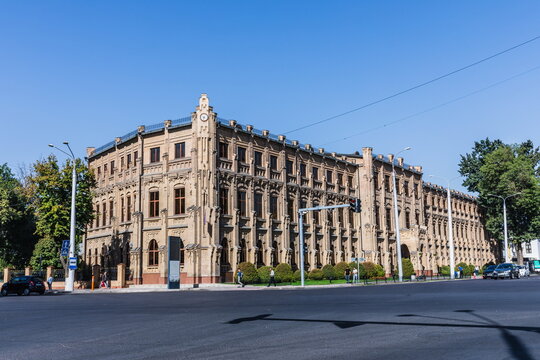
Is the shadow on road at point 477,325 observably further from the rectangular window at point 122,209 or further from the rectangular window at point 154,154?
the rectangular window at point 122,209

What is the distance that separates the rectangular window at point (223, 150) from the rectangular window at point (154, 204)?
713cm

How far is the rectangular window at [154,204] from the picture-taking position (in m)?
48.0

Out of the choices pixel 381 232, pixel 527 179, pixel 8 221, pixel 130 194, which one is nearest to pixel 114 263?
pixel 130 194

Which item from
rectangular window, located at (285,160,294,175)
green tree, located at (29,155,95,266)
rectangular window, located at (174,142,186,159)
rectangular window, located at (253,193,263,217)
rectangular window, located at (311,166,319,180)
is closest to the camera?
green tree, located at (29,155,95,266)

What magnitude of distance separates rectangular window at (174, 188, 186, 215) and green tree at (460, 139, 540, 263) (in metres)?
49.0

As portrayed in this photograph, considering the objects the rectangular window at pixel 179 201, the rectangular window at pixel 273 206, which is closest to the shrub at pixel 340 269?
the rectangular window at pixel 273 206

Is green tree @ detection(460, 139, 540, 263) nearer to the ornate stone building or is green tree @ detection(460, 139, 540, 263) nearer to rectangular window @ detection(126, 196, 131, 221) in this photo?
the ornate stone building

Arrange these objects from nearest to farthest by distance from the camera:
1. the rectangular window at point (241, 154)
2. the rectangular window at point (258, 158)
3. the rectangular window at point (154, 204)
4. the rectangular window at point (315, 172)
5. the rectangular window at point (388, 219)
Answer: the rectangular window at point (154, 204) < the rectangular window at point (241, 154) < the rectangular window at point (258, 158) < the rectangular window at point (315, 172) < the rectangular window at point (388, 219)

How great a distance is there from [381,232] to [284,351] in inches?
2341

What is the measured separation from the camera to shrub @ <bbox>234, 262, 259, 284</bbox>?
145ft

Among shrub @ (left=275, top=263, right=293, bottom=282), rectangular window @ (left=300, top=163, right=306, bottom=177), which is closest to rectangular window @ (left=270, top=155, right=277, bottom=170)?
rectangular window @ (left=300, top=163, right=306, bottom=177)

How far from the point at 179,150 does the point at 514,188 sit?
5369 cm

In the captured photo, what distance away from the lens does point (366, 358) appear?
7.89 meters

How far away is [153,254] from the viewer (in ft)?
155
